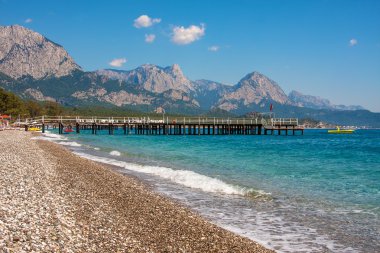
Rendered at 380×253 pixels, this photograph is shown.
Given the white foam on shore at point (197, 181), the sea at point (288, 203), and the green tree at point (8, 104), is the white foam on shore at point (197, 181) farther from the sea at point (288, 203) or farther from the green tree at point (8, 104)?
the green tree at point (8, 104)

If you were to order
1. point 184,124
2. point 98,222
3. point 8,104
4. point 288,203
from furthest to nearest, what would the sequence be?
1. point 8,104
2. point 184,124
3. point 288,203
4. point 98,222

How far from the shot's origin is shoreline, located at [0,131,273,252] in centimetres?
823

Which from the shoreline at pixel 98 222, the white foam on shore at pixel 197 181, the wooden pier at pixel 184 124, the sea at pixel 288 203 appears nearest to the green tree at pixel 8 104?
the wooden pier at pixel 184 124

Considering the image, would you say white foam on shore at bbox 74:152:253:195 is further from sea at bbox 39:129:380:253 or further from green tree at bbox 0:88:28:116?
green tree at bbox 0:88:28:116

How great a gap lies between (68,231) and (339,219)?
9035mm

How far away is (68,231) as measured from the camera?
888 centimetres

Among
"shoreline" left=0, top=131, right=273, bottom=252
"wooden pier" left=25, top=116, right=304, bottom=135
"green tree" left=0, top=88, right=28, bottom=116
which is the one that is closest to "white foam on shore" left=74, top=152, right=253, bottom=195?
"shoreline" left=0, top=131, right=273, bottom=252

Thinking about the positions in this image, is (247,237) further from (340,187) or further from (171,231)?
(340,187)

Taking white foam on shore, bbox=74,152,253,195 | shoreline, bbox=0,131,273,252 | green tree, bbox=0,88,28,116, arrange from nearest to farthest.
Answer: shoreline, bbox=0,131,273,252 < white foam on shore, bbox=74,152,253,195 < green tree, bbox=0,88,28,116

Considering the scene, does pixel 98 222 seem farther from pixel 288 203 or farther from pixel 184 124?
pixel 184 124

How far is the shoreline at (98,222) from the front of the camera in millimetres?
8234

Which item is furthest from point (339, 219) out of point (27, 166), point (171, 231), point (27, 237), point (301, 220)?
point (27, 166)

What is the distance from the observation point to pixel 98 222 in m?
10.2

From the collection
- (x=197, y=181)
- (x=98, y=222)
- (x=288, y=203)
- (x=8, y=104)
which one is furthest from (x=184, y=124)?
(x=98, y=222)
